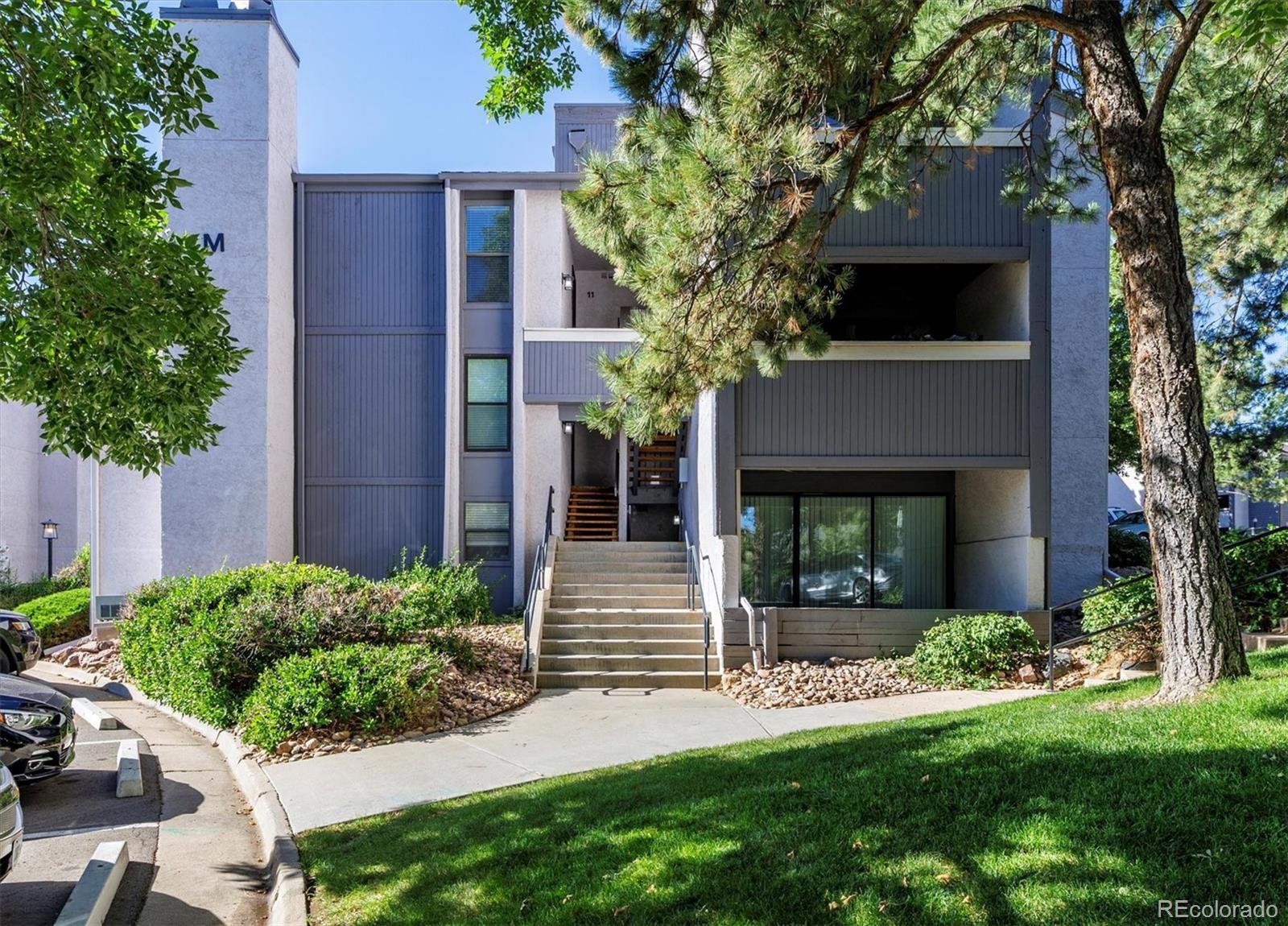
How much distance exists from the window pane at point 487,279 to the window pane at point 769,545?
6.08 meters

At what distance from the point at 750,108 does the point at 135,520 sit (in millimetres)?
13728

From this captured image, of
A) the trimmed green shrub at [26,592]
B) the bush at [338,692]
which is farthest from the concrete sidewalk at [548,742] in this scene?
the trimmed green shrub at [26,592]

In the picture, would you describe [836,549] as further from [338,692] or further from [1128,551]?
[338,692]

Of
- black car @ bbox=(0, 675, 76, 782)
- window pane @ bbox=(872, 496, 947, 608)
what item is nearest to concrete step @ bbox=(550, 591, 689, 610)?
window pane @ bbox=(872, 496, 947, 608)

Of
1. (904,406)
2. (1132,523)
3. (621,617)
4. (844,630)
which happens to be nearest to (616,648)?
(621,617)

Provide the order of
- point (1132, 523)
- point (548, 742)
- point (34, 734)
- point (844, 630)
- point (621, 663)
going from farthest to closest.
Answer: point (1132, 523) → point (844, 630) → point (621, 663) → point (548, 742) → point (34, 734)

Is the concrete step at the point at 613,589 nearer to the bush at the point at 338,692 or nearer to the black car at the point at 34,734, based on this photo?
the bush at the point at 338,692

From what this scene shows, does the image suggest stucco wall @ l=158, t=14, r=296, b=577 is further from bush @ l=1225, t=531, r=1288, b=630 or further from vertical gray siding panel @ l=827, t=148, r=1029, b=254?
bush @ l=1225, t=531, r=1288, b=630

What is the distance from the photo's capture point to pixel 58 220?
6.24m

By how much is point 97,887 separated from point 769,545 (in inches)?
405

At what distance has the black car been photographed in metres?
7.14

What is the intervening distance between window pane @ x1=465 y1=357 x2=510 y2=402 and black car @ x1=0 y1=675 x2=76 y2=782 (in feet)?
31.3

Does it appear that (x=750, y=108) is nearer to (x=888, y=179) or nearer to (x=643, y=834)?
(x=888, y=179)

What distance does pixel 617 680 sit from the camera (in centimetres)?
1109
